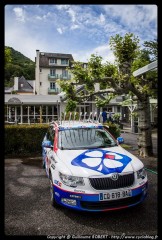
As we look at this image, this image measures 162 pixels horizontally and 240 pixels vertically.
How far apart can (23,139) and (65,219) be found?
21.5ft

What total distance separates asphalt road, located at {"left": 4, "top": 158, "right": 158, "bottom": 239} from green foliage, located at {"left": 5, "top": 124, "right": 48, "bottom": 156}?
185 inches

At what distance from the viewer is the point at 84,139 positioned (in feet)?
17.4

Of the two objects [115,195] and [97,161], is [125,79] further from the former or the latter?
[115,195]

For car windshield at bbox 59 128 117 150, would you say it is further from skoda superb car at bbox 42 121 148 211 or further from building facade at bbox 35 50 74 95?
building facade at bbox 35 50 74 95

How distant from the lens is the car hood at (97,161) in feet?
12.8

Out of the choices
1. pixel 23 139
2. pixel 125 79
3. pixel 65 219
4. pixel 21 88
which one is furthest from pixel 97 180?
pixel 21 88

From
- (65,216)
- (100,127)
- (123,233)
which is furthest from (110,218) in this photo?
(100,127)

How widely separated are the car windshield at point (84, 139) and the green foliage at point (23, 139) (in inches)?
190

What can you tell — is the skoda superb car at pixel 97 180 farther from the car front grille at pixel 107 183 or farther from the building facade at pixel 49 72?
the building facade at pixel 49 72

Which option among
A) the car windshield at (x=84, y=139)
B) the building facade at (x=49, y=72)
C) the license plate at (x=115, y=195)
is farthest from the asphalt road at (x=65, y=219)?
the building facade at (x=49, y=72)

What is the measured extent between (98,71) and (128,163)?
5.65 meters

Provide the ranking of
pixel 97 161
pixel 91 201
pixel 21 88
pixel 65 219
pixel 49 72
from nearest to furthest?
pixel 91 201 < pixel 65 219 < pixel 97 161 < pixel 49 72 < pixel 21 88

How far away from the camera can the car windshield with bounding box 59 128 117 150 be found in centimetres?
511

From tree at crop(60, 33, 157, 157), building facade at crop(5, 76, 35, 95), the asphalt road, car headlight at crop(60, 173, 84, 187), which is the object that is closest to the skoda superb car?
car headlight at crop(60, 173, 84, 187)
